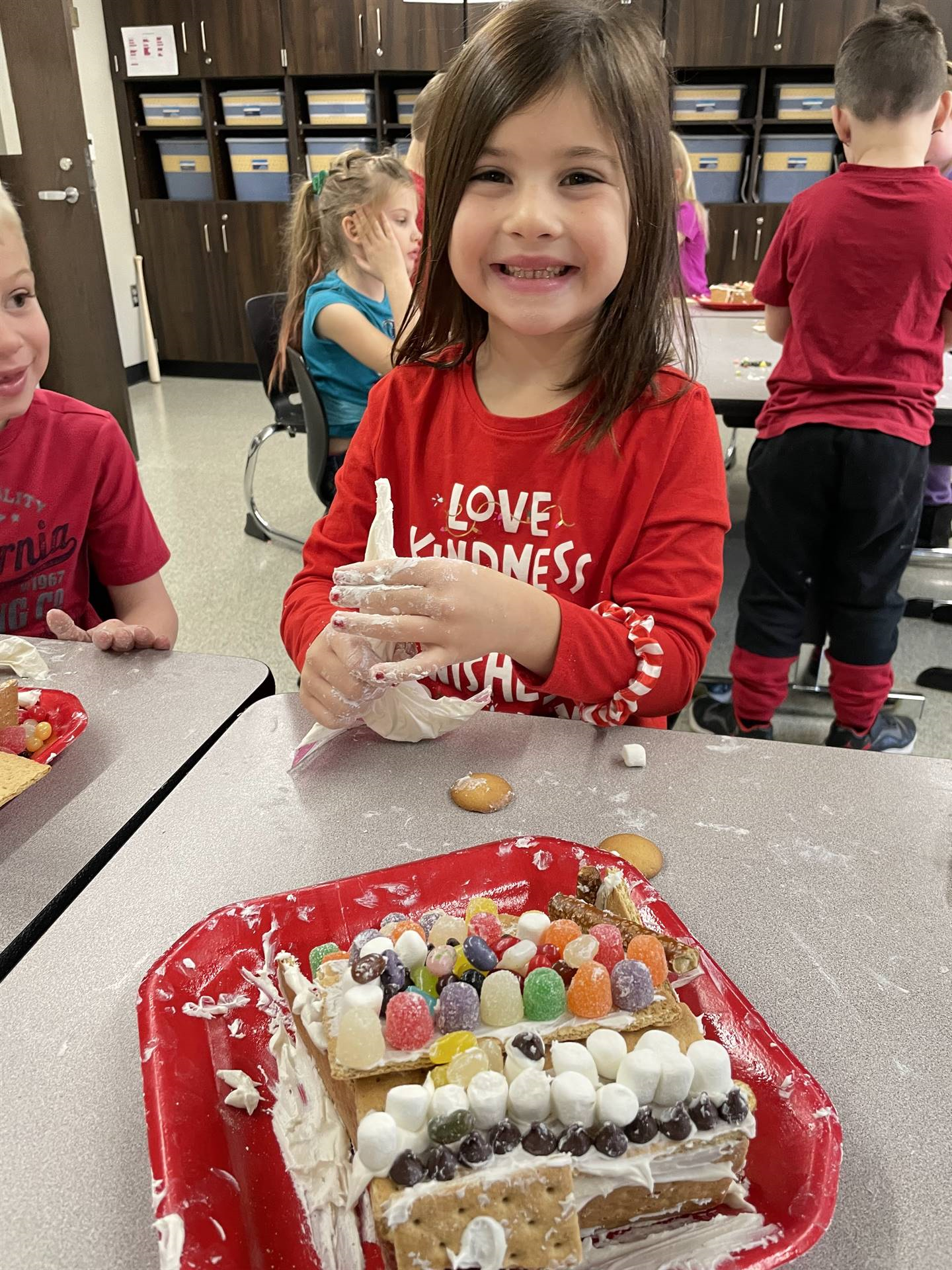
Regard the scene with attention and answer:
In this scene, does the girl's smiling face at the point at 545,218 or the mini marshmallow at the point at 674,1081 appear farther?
the girl's smiling face at the point at 545,218

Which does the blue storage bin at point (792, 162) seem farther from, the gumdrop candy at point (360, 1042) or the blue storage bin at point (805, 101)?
the gumdrop candy at point (360, 1042)

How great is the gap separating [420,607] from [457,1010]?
369 millimetres

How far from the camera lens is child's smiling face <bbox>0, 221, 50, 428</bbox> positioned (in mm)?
1104

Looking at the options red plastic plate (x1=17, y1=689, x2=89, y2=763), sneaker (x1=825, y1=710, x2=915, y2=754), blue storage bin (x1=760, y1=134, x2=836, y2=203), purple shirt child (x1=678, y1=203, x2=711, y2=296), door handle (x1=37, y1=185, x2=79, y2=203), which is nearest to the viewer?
red plastic plate (x1=17, y1=689, x2=89, y2=763)

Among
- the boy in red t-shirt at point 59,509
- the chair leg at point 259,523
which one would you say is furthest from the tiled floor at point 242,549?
the boy in red t-shirt at point 59,509

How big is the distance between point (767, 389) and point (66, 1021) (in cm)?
189

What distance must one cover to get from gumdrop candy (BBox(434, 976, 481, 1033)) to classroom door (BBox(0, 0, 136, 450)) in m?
3.58

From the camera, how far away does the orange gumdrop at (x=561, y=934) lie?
565 mm

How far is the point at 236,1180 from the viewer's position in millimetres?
492

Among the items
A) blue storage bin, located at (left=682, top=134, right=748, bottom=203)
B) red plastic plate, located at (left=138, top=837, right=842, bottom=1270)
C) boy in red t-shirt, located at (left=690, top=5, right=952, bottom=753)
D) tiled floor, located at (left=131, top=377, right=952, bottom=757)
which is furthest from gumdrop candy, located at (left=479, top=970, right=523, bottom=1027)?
blue storage bin, located at (left=682, top=134, right=748, bottom=203)

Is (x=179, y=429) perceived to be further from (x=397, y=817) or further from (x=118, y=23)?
(x=397, y=817)

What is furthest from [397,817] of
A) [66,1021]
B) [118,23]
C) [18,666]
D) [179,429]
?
[118,23]

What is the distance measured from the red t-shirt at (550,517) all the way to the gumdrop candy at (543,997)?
1.40ft

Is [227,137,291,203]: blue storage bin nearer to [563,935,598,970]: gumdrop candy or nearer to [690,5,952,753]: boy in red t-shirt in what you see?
[690,5,952,753]: boy in red t-shirt
